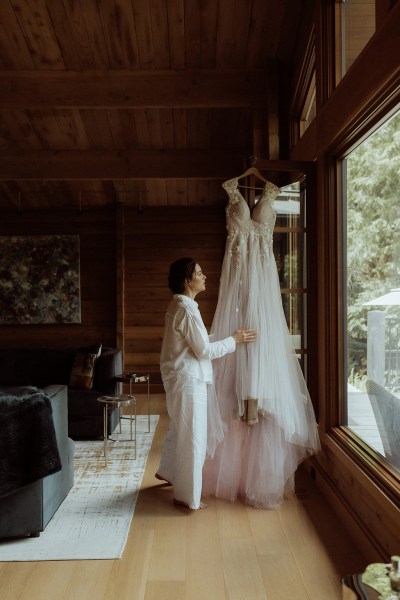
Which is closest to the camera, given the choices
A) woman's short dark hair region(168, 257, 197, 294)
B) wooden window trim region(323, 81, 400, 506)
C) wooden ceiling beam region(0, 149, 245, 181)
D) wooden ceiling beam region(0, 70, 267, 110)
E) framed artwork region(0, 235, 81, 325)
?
wooden window trim region(323, 81, 400, 506)

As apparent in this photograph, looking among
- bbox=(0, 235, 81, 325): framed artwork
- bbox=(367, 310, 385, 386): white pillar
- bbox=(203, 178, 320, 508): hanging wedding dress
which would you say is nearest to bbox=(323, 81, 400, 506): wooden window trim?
bbox=(203, 178, 320, 508): hanging wedding dress

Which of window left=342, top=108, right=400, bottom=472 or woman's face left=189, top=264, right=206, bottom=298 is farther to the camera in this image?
woman's face left=189, top=264, right=206, bottom=298

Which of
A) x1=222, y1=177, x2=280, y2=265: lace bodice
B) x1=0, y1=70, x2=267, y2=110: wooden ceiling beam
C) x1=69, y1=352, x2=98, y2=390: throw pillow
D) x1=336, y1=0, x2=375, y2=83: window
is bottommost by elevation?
x1=69, y1=352, x2=98, y2=390: throw pillow

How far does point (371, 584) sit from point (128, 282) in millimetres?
6888

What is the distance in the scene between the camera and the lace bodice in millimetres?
3648

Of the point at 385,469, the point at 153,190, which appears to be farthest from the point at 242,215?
the point at 153,190

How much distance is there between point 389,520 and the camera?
7.85 feet

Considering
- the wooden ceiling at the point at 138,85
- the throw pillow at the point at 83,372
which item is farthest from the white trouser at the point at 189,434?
the wooden ceiling at the point at 138,85

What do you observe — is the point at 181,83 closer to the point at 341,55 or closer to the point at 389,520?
the point at 341,55

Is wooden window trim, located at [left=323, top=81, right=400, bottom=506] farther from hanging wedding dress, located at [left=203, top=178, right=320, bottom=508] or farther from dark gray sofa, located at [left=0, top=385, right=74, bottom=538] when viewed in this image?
dark gray sofa, located at [left=0, top=385, right=74, bottom=538]

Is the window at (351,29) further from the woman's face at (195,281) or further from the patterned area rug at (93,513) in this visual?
the patterned area rug at (93,513)

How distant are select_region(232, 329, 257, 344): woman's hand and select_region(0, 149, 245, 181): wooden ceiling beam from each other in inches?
142

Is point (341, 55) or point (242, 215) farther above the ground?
point (341, 55)

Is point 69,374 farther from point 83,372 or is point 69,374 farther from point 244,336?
point 244,336
